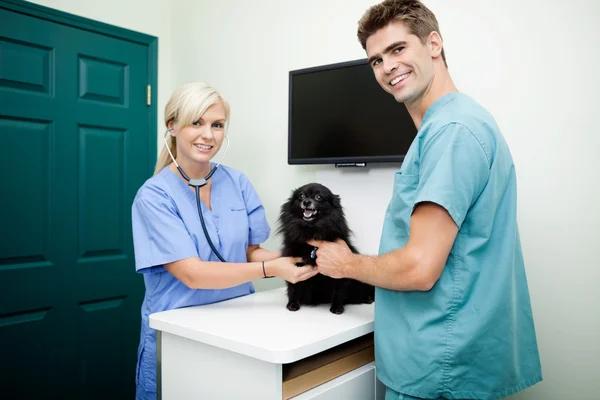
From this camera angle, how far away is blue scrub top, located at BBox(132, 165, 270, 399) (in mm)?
1541

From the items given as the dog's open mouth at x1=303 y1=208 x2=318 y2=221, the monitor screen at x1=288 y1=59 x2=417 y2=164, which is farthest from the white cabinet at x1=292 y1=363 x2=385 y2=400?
the monitor screen at x1=288 y1=59 x2=417 y2=164

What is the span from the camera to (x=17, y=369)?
2307 millimetres

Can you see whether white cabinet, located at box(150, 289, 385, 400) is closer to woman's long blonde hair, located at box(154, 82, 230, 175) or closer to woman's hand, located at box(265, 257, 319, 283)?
woman's hand, located at box(265, 257, 319, 283)

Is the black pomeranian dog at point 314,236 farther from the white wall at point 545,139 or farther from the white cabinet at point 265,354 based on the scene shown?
the white wall at point 545,139

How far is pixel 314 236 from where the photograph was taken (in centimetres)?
152

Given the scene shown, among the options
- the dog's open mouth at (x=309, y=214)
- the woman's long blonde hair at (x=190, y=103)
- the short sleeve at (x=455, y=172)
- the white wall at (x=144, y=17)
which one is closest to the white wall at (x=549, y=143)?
the dog's open mouth at (x=309, y=214)

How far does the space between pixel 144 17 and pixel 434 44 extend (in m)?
2.29

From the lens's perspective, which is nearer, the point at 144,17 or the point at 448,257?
the point at 448,257

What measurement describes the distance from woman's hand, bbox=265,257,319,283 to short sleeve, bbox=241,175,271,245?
14.3 inches

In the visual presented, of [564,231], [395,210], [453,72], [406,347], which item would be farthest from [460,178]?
[453,72]

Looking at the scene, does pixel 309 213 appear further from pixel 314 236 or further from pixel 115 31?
pixel 115 31

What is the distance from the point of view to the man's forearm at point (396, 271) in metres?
1.05

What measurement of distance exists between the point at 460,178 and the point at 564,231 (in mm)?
759

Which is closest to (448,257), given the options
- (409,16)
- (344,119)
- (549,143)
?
(409,16)
